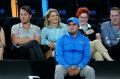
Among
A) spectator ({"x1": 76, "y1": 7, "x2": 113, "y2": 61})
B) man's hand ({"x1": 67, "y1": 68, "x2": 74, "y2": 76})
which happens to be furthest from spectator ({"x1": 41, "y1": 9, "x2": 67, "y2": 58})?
man's hand ({"x1": 67, "y1": 68, "x2": 74, "y2": 76})

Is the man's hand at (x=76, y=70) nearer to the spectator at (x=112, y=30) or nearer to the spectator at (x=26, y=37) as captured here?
the spectator at (x=26, y=37)

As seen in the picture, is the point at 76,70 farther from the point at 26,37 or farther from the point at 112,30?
the point at 112,30

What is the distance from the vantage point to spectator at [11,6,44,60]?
7066 mm

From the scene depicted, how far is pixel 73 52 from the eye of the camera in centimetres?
650

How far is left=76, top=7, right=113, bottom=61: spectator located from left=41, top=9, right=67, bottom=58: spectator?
0.31 meters

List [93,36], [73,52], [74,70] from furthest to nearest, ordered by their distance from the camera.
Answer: [93,36] → [73,52] → [74,70]

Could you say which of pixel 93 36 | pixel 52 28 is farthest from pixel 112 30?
pixel 52 28

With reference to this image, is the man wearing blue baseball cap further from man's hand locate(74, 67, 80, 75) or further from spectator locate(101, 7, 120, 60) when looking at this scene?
spectator locate(101, 7, 120, 60)

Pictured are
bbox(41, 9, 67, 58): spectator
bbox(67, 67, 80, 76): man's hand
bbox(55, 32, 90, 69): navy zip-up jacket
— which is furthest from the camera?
bbox(41, 9, 67, 58): spectator

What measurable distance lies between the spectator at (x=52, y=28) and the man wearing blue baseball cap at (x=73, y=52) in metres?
0.90

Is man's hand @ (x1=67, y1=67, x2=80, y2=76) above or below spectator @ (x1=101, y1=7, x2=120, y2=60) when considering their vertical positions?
below

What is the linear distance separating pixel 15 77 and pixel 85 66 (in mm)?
1235

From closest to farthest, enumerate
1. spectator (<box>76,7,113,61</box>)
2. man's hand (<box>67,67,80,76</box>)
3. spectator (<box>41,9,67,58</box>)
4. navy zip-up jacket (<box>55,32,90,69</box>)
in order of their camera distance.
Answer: man's hand (<box>67,67,80,76</box>), navy zip-up jacket (<box>55,32,90,69</box>), spectator (<box>76,7,113,61</box>), spectator (<box>41,9,67,58</box>)

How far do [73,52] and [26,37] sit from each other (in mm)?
1168
